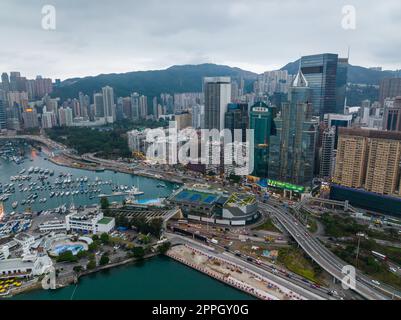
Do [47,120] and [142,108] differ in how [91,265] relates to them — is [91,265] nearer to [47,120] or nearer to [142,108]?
[47,120]

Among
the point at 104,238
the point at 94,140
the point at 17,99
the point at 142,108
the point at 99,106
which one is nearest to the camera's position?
the point at 104,238

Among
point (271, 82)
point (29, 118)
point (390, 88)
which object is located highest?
point (271, 82)

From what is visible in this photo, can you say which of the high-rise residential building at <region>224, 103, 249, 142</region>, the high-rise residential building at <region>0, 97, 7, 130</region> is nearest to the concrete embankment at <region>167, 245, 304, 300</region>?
the high-rise residential building at <region>224, 103, 249, 142</region>

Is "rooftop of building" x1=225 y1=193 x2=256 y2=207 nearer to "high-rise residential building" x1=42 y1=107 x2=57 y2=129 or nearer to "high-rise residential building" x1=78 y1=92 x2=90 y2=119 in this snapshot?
"high-rise residential building" x1=42 y1=107 x2=57 y2=129

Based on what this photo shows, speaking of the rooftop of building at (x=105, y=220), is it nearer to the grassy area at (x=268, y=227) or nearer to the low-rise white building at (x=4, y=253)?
the low-rise white building at (x=4, y=253)

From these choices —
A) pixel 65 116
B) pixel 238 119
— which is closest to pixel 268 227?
pixel 238 119
